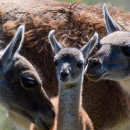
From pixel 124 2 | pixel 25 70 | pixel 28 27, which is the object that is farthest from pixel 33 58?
pixel 124 2

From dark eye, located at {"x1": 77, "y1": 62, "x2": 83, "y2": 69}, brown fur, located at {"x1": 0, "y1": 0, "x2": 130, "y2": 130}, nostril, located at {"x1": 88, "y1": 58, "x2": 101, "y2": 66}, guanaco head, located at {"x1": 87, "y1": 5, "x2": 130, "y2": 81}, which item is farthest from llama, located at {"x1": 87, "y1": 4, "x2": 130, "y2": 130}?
brown fur, located at {"x1": 0, "y1": 0, "x2": 130, "y2": 130}

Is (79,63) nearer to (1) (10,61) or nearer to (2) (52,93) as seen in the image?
(1) (10,61)

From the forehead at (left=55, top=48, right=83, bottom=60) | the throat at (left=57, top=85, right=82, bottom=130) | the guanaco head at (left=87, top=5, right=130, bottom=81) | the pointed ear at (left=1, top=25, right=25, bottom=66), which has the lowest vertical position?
the throat at (left=57, top=85, right=82, bottom=130)

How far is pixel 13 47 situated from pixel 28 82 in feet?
1.87

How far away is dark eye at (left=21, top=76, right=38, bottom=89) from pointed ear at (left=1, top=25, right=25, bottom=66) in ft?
1.13

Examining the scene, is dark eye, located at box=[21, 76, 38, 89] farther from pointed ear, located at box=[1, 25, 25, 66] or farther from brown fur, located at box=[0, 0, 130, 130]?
brown fur, located at box=[0, 0, 130, 130]

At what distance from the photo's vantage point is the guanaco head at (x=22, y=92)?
7266 millimetres

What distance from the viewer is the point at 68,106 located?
721 centimetres

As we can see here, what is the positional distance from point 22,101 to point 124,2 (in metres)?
13.5

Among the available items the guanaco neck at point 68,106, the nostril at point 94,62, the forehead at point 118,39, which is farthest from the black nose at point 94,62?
the forehead at point 118,39

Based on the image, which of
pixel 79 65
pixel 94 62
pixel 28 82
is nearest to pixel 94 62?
pixel 94 62

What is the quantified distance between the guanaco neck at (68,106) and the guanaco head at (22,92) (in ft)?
0.78

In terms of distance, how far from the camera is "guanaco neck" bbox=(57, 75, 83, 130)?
7184mm

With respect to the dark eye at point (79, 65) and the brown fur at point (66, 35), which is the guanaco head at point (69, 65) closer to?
the dark eye at point (79, 65)
